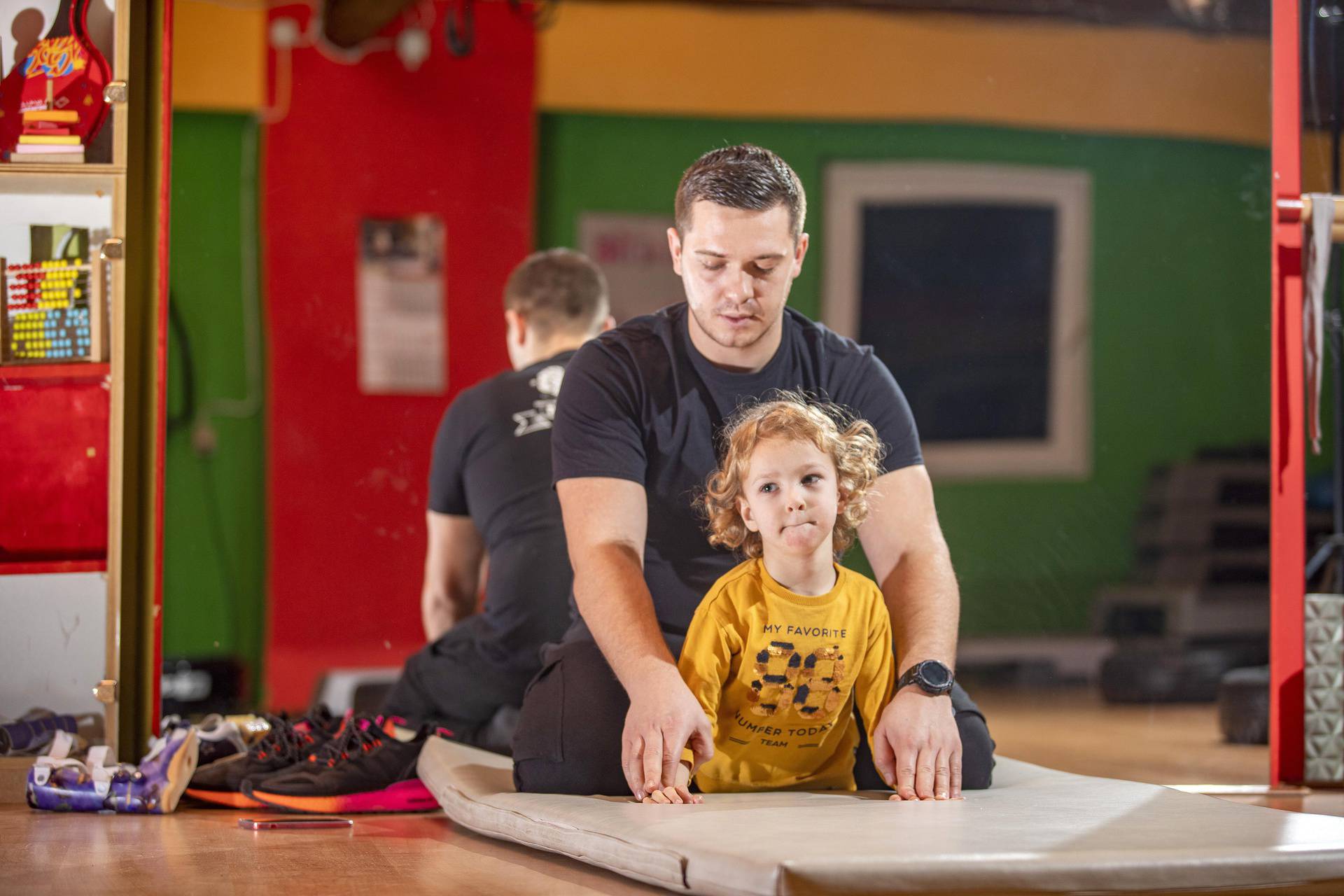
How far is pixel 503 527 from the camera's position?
257cm

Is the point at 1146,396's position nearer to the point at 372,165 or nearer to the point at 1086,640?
the point at 1086,640

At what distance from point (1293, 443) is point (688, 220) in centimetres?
126

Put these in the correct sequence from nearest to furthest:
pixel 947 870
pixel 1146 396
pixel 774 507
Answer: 1. pixel 947 870
2. pixel 774 507
3. pixel 1146 396

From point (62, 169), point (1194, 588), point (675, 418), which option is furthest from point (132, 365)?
point (1194, 588)

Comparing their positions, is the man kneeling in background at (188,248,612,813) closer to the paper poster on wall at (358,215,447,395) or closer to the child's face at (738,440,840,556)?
the child's face at (738,440,840,556)

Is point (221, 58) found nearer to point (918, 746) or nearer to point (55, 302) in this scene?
point (55, 302)

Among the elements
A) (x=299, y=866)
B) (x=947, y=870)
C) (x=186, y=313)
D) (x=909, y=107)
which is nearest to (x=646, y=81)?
(x=909, y=107)

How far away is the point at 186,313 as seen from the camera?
3.53 m

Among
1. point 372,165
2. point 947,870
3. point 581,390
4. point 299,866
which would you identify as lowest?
point 299,866

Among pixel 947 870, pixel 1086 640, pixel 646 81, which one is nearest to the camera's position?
pixel 947 870

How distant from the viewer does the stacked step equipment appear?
3393 millimetres

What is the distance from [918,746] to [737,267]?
0.72m

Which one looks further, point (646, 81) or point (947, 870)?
point (646, 81)

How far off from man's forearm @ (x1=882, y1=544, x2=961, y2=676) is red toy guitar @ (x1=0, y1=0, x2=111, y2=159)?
1.63 metres
